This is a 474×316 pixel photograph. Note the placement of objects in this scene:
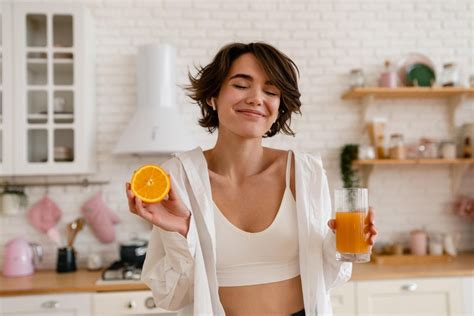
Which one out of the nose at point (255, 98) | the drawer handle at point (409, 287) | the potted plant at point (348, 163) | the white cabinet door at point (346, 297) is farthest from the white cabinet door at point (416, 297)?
the nose at point (255, 98)

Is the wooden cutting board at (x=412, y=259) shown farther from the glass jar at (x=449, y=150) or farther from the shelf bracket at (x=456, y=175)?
the glass jar at (x=449, y=150)

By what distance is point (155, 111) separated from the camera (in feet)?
A: 9.67

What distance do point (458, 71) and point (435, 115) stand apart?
1.29 feet

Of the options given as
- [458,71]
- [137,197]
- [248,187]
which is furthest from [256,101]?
[458,71]

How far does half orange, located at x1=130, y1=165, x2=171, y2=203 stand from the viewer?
1106 millimetres

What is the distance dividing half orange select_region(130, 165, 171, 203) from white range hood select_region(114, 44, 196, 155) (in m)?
1.65

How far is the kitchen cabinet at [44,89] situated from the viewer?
2.83m

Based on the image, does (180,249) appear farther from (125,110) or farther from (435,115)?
(435,115)

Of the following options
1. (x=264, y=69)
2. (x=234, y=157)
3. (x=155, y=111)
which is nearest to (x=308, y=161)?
(x=234, y=157)

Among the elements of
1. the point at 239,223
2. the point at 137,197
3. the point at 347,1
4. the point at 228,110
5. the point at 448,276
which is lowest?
the point at 448,276

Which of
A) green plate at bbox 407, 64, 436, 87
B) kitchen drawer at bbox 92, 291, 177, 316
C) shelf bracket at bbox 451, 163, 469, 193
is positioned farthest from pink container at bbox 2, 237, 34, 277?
shelf bracket at bbox 451, 163, 469, 193

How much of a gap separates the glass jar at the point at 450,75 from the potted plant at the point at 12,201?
3267mm

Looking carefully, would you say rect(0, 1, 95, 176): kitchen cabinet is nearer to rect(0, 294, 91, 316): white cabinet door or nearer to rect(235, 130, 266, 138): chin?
rect(0, 294, 91, 316): white cabinet door

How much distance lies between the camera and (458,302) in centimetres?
269
